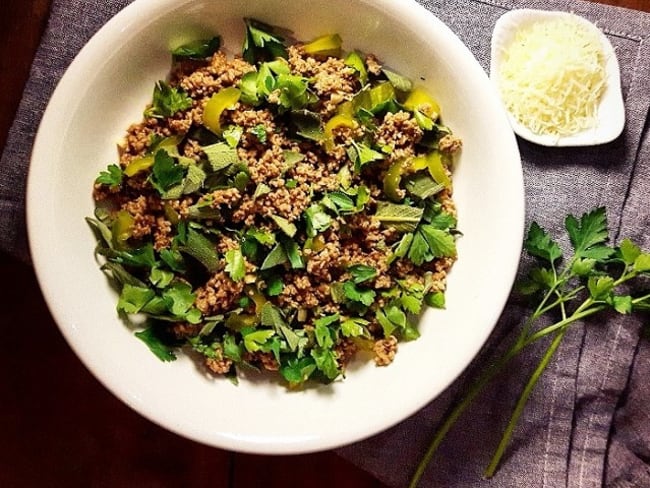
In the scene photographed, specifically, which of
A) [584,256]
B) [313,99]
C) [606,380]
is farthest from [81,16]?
[606,380]

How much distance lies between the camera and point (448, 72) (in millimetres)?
1106

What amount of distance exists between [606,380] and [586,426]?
0.08 m

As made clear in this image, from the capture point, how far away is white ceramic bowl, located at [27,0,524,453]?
1053 mm

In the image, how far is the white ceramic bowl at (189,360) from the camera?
105 centimetres

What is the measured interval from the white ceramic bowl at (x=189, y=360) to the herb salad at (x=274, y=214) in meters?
0.03

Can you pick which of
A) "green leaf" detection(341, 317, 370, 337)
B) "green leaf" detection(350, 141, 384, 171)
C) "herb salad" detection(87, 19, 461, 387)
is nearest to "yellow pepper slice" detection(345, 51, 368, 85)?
"herb salad" detection(87, 19, 461, 387)

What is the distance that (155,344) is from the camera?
110 cm

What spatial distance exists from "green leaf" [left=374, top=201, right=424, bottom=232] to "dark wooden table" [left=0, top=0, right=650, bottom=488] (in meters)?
0.46

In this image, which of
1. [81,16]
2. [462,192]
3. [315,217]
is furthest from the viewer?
[81,16]

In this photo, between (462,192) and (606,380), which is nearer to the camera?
(462,192)

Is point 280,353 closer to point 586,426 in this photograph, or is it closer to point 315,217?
point 315,217

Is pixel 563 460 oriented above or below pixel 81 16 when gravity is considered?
below

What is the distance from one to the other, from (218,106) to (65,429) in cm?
62

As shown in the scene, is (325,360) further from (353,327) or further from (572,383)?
(572,383)
